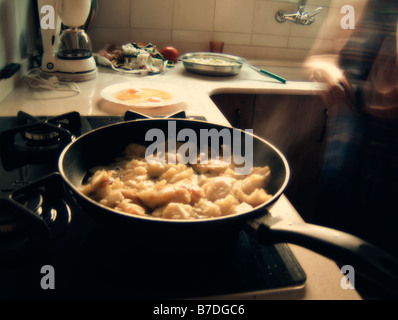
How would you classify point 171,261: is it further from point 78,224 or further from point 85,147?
point 85,147

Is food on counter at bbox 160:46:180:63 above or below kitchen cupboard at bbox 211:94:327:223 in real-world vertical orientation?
above

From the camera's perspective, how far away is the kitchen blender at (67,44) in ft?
4.19

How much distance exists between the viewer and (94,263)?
0.46 metres

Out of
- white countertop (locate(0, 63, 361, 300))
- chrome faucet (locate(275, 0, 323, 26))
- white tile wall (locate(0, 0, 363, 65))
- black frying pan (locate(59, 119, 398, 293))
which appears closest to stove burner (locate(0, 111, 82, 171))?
black frying pan (locate(59, 119, 398, 293))

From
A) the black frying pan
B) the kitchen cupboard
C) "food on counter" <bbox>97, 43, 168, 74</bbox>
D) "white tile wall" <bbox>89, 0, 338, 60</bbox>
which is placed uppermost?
"white tile wall" <bbox>89, 0, 338, 60</bbox>

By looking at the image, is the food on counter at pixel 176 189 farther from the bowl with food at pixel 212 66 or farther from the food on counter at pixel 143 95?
the bowl with food at pixel 212 66

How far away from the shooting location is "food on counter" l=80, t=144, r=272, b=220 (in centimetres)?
50

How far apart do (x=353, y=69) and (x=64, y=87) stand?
1.22m

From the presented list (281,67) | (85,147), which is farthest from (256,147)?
(281,67)

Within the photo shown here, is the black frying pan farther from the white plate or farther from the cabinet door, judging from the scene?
the cabinet door

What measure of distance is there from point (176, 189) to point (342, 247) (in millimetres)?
262

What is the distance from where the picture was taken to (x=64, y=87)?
1.27 meters

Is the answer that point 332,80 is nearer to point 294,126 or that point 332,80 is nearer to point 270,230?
point 294,126

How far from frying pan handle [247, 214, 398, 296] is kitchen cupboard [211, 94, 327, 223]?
1209 mm
